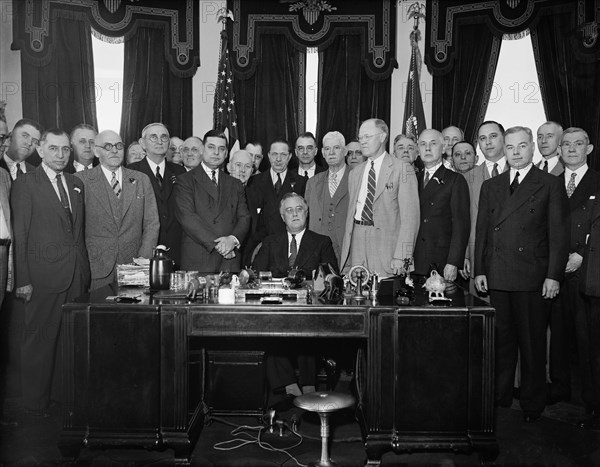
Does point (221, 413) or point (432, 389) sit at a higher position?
point (432, 389)

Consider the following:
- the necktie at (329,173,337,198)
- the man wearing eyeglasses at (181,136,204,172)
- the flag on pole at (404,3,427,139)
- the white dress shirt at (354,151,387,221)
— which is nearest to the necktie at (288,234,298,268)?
the white dress shirt at (354,151,387,221)

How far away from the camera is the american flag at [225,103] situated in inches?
264

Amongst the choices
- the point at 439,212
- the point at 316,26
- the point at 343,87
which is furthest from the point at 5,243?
the point at 316,26

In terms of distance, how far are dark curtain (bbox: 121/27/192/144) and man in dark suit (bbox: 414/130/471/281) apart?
376cm

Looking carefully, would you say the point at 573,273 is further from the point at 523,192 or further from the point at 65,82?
the point at 65,82

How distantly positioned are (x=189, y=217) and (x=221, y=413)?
151cm

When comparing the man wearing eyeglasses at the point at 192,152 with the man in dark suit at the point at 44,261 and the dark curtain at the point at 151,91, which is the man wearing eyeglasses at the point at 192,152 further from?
the man in dark suit at the point at 44,261

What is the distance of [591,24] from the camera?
6070mm

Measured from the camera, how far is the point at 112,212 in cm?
450

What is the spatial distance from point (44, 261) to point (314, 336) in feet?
6.60

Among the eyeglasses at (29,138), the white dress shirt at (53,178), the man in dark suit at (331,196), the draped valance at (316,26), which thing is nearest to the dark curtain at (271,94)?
the draped valance at (316,26)

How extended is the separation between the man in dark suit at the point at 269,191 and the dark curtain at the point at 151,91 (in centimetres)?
231

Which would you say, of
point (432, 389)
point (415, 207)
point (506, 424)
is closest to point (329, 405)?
point (432, 389)

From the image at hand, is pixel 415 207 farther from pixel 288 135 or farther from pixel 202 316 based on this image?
pixel 288 135
